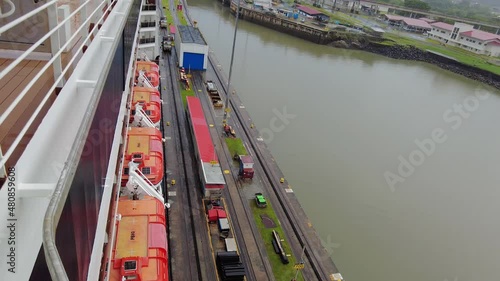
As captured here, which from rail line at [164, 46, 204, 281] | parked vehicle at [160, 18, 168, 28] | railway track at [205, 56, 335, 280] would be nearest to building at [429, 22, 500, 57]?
parked vehicle at [160, 18, 168, 28]

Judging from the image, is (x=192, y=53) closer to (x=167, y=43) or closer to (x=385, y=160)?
(x=167, y=43)

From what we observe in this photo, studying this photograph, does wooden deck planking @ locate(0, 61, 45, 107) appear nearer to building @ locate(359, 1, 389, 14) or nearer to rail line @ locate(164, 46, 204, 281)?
rail line @ locate(164, 46, 204, 281)

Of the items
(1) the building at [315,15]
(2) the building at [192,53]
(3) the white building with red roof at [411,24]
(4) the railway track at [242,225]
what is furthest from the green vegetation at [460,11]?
(4) the railway track at [242,225]

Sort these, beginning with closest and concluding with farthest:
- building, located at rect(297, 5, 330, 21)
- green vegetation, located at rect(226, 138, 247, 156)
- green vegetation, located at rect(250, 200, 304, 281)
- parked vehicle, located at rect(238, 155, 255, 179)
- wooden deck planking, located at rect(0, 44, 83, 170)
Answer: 1. wooden deck planking, located at rect(0, 44, 83, 170)
2. green vegetation, located at rect(250, 200, 304, 281)
3. parked vehicle, located at rect(238, 155, 255, 179)
4. green vegetation, located at rect(226, 138, 247, 156)
5. building, located at rect(297, 5, 330, 21)

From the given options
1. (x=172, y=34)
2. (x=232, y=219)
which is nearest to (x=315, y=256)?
(x=232, y=219)

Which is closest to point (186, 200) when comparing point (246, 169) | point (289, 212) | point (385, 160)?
point (246, 169)

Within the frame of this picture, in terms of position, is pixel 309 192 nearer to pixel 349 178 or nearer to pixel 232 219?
pixel 349 178
